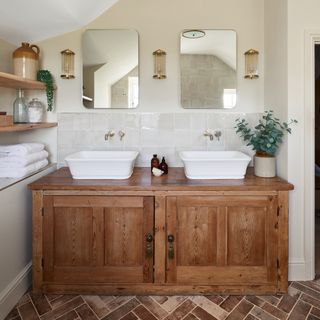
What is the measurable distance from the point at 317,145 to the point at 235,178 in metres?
2.67

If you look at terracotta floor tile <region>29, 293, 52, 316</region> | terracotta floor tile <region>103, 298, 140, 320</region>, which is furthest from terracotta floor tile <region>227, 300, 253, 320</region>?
terracotta floor tile <region>29, 293, 52, 316</region>

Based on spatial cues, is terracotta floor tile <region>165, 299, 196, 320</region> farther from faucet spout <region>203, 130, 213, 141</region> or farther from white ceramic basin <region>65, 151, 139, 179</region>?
faucet spout <region>203, 130, 213, 141</region>

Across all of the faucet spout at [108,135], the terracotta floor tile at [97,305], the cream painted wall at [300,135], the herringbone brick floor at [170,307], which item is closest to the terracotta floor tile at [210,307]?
the herringbone brick floor at [170,307]

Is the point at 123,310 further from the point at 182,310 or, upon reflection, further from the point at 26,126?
the point at 26,126

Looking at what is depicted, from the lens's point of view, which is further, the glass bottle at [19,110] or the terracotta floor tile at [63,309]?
the glass bottle at [19,110]

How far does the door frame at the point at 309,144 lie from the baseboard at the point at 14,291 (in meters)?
2.10

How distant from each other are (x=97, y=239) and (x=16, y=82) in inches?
51.0

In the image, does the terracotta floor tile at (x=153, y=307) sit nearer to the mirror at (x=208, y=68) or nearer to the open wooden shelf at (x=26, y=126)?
the open wooden shelf at (x=26, y=126)

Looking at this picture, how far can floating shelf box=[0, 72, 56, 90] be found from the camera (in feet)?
6.37

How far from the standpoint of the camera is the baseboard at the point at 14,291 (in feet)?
5.95

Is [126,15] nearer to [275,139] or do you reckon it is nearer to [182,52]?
[182,52]

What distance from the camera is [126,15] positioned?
2574mm

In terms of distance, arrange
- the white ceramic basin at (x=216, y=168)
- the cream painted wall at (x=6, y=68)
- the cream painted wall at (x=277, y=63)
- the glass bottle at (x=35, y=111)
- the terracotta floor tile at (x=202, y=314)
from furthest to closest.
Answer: the glass bottle at (x=35, y=111), the cream painted wall at (x=6, y=68), the cream painted wall at (x=277, y=63), the white ceramic basin at (x=216, y=168), the terracotta floor tile at (x=202, y=314)

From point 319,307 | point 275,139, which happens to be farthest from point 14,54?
point 319,307
